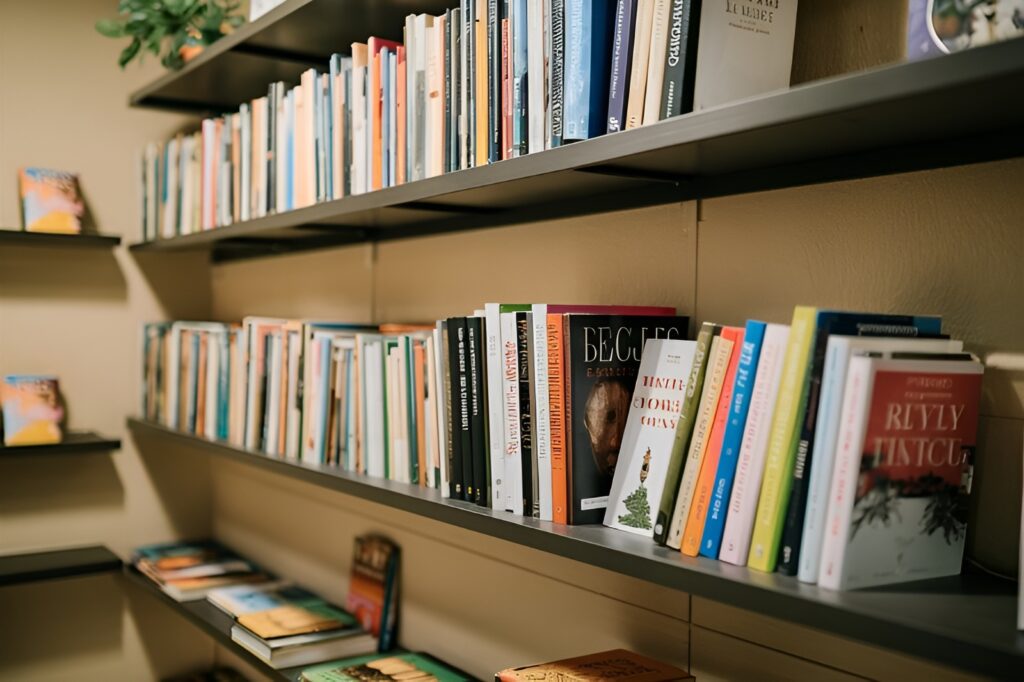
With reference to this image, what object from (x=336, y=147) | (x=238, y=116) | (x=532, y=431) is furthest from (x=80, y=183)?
(x=532, y=431)

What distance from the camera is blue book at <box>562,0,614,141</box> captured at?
1216 mm

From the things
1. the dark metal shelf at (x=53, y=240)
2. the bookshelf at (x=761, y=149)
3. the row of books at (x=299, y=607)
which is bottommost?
the row of books at (x=299, y=607)

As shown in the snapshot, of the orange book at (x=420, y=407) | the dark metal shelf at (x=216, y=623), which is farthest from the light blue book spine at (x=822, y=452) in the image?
the dark metal shelf at (x=216, y=623)

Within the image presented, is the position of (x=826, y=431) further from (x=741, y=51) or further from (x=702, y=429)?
(x=741, y=51)

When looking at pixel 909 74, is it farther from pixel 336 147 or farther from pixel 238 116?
pixel 238 116

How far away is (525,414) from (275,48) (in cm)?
124

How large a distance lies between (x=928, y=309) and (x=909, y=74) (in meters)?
0.40

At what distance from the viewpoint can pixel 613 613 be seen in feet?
5.07

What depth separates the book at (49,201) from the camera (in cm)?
272

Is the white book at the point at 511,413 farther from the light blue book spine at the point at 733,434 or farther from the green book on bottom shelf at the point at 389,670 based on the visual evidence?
the green book on bottom shelf at the point at 389,670

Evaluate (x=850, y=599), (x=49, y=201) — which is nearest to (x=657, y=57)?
(x=850, y=599)

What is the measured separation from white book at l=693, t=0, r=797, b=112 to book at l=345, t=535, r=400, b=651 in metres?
1.39

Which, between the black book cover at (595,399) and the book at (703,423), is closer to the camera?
the book at (703,423)

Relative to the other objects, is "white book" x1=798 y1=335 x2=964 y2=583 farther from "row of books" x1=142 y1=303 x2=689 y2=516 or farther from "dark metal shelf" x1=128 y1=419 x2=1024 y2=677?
"row of books" x1=142 y1=303 x2=689 y2=516
